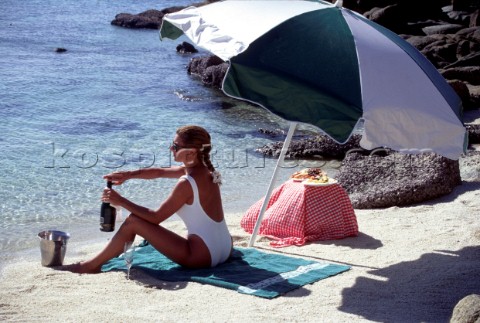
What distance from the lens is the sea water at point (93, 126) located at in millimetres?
9055

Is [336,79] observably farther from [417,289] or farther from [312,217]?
[312,217]

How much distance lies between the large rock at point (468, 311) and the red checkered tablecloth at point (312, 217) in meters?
2.40

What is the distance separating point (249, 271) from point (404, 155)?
11.1 ft

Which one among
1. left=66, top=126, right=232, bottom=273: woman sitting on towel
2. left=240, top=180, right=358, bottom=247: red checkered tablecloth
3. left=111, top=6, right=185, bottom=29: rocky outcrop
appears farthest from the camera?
left=111, top=6, right=185, bottom=29: rocky outcrop

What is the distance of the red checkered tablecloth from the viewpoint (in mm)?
6949

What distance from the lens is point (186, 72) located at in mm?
19344

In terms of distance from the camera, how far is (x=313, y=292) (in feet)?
18.0

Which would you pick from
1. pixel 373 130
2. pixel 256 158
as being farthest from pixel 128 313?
pixel 256 158

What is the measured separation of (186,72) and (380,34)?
13521mm

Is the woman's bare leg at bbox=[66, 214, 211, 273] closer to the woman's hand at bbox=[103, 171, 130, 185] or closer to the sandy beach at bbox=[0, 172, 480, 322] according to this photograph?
the sandy beach at bbox=[0, 172, 480, 322]

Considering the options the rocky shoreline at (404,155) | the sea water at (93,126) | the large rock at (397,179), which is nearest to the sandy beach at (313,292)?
the large rock at (397,179)

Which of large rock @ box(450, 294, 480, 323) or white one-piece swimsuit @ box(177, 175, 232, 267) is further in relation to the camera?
white one-piece swimsuit @ box(177, 175, 232, 267)

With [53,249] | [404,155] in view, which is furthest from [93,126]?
[53,249]

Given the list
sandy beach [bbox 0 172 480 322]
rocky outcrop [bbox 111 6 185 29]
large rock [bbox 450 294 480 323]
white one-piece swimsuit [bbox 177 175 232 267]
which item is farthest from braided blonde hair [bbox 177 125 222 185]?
rocky outcrop [bbox 111 6 185 29]
